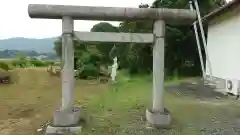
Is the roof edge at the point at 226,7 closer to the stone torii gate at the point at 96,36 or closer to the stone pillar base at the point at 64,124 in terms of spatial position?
the stone torii gate at the point at 96,36

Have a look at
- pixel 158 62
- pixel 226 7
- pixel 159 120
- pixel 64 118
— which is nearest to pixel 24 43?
pixel 226 7

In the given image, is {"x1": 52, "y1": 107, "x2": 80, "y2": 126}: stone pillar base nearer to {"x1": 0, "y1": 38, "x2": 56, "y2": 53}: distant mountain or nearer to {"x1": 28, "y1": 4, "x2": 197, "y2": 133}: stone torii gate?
{"x1": 28, "y1": 4, "x2": 197, "y2": 133}: stone torii gate

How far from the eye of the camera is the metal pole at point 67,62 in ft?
21.9

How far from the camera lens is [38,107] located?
10547 mm

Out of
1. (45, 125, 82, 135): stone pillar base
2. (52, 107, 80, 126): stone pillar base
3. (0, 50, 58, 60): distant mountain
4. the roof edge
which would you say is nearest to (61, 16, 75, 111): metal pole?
(52, 107, 80, 126): stone pillar base

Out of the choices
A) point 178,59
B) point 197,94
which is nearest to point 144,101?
point 197,94

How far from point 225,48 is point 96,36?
312 inches

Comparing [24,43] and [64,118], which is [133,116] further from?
[24,43]

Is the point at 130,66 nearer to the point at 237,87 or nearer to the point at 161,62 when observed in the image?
the point at 237,87

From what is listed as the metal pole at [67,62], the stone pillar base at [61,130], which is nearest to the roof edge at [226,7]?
the metal pole at [67,62]

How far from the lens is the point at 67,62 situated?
6.70 meters

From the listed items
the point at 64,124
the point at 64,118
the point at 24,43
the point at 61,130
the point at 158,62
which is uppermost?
the point at 24,43

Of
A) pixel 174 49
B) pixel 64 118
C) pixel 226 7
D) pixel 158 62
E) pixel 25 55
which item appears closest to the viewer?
pixel 64 118

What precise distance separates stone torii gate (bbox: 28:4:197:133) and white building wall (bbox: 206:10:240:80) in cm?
527
